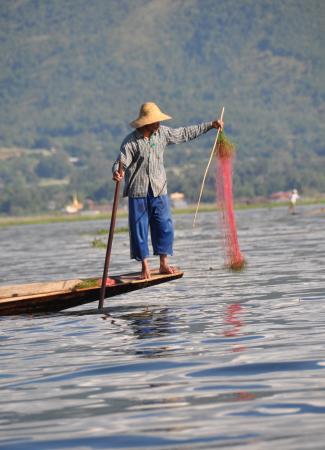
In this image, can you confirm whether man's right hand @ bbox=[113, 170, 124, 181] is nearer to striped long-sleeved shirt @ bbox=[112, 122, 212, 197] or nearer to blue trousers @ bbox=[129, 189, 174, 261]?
striped long-sleeved shirt @ bbox=[112, 122, 212, 197]

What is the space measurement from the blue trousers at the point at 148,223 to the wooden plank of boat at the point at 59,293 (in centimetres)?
32

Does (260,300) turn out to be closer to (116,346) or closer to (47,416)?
(116,346)

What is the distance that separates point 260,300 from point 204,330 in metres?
3.06

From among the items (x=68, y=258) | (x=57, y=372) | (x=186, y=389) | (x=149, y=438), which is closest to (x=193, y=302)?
(x=57, y=372)

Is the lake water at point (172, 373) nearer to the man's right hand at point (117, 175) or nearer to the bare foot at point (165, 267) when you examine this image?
the bare foot at point (165, 267)

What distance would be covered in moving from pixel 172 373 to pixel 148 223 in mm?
6020

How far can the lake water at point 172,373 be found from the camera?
759 cm

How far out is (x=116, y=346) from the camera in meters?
11.4

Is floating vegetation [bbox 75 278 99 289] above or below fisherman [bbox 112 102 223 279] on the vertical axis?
below

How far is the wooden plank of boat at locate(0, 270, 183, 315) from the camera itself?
47.6 feet

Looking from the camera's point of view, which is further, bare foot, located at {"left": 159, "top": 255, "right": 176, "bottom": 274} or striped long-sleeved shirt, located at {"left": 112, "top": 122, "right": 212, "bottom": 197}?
bare foot, located at {"left": 159, "top": 255, "right": 176, "bottom": 274}

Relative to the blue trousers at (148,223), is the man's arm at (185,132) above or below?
above

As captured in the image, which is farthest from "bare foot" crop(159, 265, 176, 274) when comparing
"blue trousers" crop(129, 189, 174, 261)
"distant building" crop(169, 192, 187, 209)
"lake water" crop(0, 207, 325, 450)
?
"distant building" crop(169, 192, 187, 209)

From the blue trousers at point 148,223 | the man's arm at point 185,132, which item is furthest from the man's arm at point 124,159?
the man's arm at point 185,132
